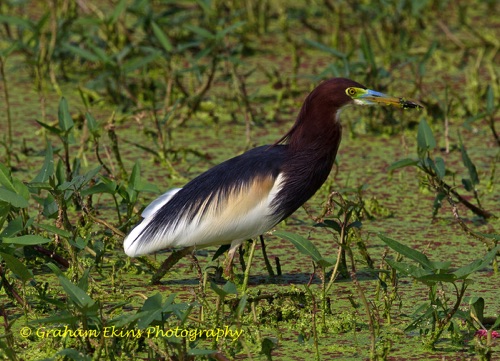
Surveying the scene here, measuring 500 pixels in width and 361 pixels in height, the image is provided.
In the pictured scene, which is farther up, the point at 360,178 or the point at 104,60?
the point at 104,60

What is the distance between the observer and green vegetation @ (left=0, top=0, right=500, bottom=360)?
9.11 ft

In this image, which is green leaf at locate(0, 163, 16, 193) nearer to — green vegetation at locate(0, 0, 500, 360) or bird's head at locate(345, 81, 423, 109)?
green vegetation at locate(0, 0, 500, 360)

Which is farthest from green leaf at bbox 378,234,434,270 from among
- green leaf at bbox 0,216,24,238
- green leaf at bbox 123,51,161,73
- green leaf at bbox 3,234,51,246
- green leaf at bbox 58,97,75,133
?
green leaf at bbox 123,51,161,73

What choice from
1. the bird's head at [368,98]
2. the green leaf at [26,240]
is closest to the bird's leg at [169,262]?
the green leaf at [26,240]

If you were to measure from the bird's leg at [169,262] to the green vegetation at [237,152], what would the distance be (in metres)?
0.04

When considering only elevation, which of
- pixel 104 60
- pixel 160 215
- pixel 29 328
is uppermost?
pixel 104 60

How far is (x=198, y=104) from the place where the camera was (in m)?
5.13

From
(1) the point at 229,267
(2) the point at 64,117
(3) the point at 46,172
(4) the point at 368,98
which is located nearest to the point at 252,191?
(1) the point at 229,267

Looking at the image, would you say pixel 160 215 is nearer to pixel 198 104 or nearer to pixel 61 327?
pixel 61 327

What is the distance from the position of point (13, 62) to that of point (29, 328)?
10.8 ft

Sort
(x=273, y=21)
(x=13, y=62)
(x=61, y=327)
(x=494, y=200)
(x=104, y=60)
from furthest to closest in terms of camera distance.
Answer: (x=273, y=21), (x=13, y=62), (x=104, y=60), (x=494, y=200), (x=61, y=327)

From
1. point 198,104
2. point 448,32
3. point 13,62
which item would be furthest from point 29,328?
point 448,32

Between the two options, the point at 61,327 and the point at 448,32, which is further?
the point at 448,32

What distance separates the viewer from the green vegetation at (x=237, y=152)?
278cm
